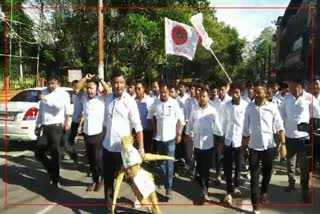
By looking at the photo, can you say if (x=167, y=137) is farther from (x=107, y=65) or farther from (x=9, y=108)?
(x=107, y=65)

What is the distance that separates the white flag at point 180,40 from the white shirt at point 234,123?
229 inches

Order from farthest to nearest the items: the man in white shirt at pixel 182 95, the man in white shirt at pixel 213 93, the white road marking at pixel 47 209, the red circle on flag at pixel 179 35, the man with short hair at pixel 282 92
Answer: the red circle on flag at pixel 179 35 < the man with short hair at pixel 282 92 < the man in white shirt at pixel 182 95 < the man in white shirt at pixel 213 93 < the white road marking at pixel 47 209

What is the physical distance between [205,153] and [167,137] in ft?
2.11

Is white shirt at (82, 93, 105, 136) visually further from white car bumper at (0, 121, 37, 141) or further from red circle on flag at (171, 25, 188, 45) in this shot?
red circle on flag at (171, 25, 188, 45)

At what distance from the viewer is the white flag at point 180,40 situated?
→ 47.4 ft

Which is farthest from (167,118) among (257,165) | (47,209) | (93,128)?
(47,209)

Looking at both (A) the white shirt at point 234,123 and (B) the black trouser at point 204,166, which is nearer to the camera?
(B) the black trouser at point 204,166

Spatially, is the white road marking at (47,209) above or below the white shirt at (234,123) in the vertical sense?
below

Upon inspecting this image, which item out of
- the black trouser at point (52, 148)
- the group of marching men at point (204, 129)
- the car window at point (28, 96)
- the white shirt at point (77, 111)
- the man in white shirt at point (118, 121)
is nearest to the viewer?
the man in white shirt at point (118, 121)

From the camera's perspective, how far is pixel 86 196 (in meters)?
8.25

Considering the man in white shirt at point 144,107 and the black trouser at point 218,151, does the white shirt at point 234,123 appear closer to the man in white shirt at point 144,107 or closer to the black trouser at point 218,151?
the black trouser at point 218,151

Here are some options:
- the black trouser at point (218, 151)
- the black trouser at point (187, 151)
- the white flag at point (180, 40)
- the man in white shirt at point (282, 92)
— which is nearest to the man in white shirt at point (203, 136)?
the black trouser at point (218, 151)

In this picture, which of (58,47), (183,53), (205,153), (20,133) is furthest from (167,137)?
(58,47)

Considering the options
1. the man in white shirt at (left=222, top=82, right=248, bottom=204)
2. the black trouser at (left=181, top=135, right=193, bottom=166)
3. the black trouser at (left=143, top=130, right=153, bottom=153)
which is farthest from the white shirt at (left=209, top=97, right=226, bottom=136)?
the black trouser at (left=143, top=130, right=153, bottom=153)
